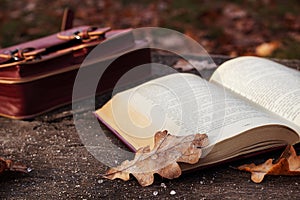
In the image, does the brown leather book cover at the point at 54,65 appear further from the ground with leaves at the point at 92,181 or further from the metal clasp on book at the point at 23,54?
the ground with leaves at the point at 92,181

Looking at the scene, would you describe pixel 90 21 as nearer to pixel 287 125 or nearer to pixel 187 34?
pixel 187 34

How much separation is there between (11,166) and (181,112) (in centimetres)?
48

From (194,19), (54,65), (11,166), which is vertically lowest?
(194,19)

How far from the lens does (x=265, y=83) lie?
5.03ft

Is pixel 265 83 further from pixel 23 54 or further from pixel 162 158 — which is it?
pixel 23 54

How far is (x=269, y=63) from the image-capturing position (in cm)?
167

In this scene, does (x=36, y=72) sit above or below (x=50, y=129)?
above

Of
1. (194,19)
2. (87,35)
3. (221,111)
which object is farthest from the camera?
(194,19)

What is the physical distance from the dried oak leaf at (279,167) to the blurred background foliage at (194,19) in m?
1.88

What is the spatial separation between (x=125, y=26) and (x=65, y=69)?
2.15 metres

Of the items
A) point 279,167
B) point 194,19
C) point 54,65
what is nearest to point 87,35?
point 54,65

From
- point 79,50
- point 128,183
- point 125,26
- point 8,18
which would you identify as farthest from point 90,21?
point 128,183

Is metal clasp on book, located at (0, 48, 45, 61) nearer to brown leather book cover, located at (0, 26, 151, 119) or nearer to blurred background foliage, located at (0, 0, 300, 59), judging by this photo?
brown leather book cover, located at (0, 26, 151, 119)

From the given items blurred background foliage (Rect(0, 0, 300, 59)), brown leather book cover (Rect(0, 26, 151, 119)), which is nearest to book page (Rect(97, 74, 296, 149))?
brown leather book cover (Rect(0, 26, 151, 119))
